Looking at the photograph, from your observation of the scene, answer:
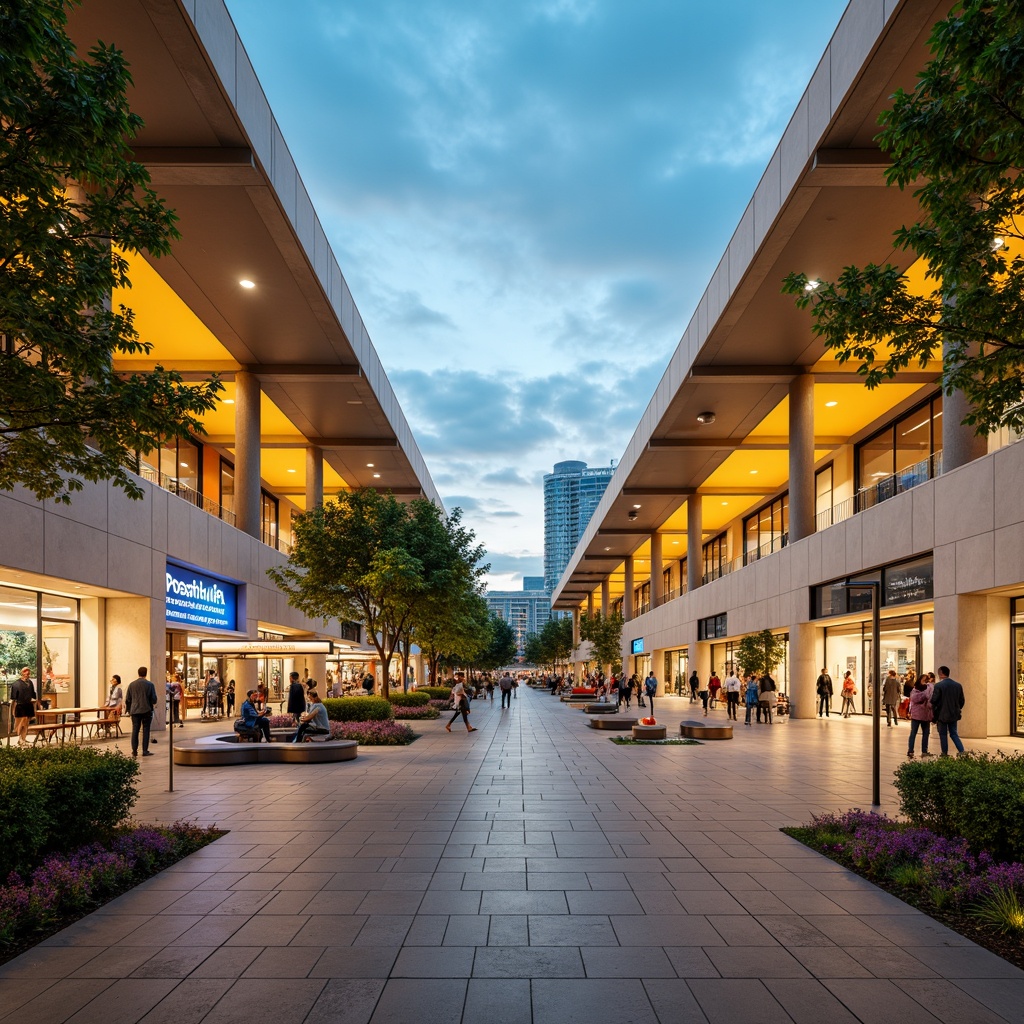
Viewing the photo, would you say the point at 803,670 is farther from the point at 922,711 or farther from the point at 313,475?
the point at 313,475

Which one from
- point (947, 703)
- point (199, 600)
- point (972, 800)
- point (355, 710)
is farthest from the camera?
point (199, 600)

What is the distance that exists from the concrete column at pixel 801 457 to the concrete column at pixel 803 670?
321 centimetres

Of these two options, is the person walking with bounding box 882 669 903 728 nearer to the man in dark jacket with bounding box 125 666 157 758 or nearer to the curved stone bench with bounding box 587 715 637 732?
the curved stone bench with bounding box 587 715 637 732

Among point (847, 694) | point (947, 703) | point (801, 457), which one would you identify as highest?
point (801, 457)

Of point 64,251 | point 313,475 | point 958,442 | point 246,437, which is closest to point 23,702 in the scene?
point 246,437

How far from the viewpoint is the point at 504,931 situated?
241 inches

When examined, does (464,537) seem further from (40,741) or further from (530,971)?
(530,971)

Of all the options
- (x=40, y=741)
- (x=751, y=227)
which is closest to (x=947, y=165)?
(x=751, y=227)

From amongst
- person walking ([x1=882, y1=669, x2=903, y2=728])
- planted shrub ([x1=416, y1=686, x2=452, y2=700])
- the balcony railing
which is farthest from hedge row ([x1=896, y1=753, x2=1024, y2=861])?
planted shrub ([x1=416, y1=686, x2=452, y2=700])

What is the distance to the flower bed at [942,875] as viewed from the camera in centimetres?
600

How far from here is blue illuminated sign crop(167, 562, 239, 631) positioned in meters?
24.2

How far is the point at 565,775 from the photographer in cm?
1498

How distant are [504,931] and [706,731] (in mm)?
16751

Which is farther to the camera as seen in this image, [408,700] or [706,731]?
[408,700]
